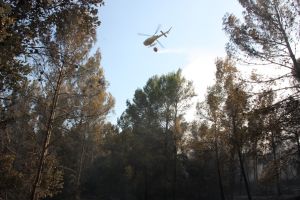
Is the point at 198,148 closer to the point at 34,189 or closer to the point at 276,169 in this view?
the point at 276,169

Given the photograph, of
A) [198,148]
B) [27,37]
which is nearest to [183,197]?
[198,148]

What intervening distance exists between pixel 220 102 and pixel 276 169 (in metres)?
10.6

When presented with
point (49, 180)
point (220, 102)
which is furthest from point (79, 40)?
point (220, 102)

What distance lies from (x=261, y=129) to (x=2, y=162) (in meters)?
9.63

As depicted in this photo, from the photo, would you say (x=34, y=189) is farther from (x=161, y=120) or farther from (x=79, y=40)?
(x=161, y=120)

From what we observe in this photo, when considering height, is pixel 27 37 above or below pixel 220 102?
below

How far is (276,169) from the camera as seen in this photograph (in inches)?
465

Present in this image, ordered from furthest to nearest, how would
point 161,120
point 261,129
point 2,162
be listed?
point 161,120
point 2,162
point 261,129

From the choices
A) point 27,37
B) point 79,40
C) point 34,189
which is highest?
point 79,40

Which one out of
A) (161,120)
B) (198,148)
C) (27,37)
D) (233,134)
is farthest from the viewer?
(161,120)

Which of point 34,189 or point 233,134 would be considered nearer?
point 34,189

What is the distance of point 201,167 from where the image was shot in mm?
36031

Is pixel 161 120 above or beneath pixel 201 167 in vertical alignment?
above

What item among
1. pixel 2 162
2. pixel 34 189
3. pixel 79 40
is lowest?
pixel 34 189
